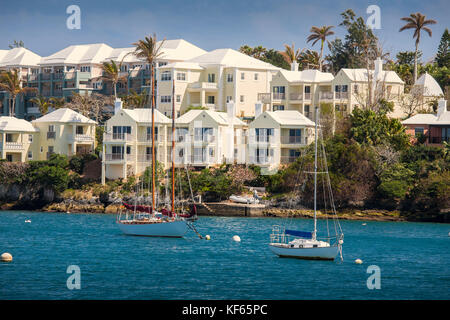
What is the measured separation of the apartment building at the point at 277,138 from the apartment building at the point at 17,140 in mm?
28302

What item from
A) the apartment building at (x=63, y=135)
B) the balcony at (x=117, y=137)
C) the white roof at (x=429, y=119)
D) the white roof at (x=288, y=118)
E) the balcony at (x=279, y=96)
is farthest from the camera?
the balcony at (x=279, y=96)

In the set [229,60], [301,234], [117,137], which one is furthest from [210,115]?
[301,234]

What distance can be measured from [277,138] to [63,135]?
27.6 meters

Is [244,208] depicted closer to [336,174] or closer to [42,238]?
[336,174]

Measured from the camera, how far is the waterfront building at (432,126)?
9012cm

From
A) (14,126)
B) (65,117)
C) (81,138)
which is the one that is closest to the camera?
(14,126)

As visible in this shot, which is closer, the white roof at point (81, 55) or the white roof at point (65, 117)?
the white roof at point (65, 117)

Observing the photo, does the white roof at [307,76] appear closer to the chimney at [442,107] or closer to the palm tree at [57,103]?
the chimney at [442,107]

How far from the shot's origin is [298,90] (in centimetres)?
10700

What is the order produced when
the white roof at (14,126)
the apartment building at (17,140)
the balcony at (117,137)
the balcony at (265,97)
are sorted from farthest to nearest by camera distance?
the balcony at (265,97) < the white roof at (14,126) < the apartment building at (17,140) < the balcony at (117,137)

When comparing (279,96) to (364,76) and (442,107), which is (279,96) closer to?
Answer: (364,76)

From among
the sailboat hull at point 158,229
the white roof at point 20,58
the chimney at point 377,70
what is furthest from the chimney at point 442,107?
the white roof at point 20,58

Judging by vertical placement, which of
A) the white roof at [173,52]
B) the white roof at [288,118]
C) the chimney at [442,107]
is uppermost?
the white roof at [173,52]

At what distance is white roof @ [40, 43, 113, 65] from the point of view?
13212cm
